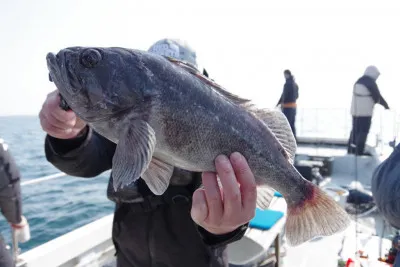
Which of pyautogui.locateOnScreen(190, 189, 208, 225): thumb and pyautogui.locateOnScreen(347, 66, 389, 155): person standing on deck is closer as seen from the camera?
pyautogui.locateOnScreen(190, 189, 208, 225): thumb

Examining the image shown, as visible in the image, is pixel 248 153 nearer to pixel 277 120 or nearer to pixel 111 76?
pixel 277 120

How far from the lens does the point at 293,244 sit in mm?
1972

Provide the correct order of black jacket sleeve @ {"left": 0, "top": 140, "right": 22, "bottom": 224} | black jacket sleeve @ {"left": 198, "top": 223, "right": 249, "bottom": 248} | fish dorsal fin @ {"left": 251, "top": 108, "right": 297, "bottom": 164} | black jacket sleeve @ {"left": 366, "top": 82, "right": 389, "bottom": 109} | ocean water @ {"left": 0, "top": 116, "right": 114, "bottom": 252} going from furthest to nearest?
1. black jacket sleeve @ {"left": 366, "top": 82, "right": 389, "bottom": 109}
2. ocean water @ {"left": 0, "top": 116, "right": 114, "bottom": 252}
3. black jacket sleeve @ {"left": 0, "top": 140, "right": 22, "bottom": 224}
4. black jacket sleeve @ {"left": 198, "top": 223, "right": 249, "bottom": 248}
5. fish dorsal fin @ {"left": 251, "top": 108, "right": 297, "bottom": 164}

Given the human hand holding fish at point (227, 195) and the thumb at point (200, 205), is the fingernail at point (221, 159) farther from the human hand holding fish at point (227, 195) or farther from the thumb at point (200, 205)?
the thumb at point (200, 205)

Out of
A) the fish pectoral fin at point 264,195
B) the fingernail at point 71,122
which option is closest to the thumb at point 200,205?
the fish pectoral fin at point 264,195

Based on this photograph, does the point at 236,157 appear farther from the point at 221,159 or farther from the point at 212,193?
the point at 212,193

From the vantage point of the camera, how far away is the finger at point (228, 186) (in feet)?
5.57

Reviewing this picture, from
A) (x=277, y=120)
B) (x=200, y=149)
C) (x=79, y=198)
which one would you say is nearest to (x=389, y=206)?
(x=277, y=120)

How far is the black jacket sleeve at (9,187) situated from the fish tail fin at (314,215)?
3.38 meters

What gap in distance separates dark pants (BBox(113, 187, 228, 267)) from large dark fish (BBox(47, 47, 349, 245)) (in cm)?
87

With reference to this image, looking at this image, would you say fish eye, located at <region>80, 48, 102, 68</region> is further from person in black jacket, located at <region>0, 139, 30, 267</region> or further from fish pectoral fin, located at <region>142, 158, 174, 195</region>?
person in black jacket, located at <region>0, 139, 30, 267</region>

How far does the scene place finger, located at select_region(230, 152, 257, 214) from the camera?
67.9 inches

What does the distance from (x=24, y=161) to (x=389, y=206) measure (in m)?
15.6

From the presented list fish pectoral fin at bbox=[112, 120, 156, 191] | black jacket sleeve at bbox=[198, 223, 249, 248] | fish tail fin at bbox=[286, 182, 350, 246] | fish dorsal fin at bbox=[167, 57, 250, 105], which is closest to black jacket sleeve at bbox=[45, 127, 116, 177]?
fish pectoral fin at bbox=[112, 120, 156, 191]
